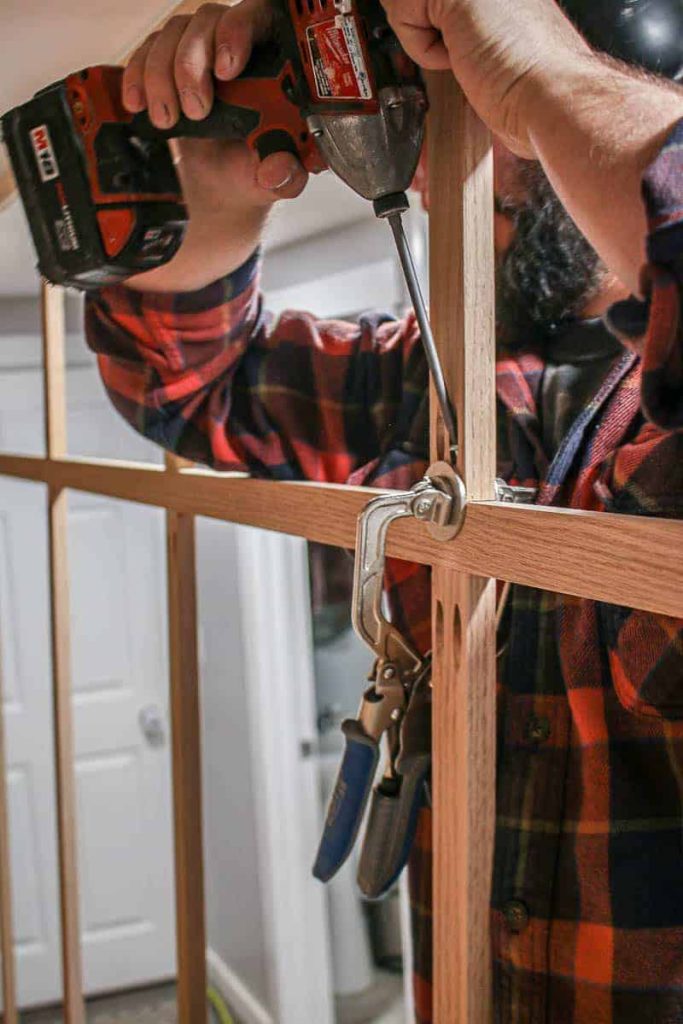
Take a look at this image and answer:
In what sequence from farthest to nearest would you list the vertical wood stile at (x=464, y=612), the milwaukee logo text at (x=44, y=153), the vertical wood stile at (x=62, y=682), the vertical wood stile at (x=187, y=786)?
1. the vertical wood stile at (x=62, y=682)
2. the vertical wood stile at (x=187, y=786)
3. the milwaukee logo text at (x=44, y=153)
4. the vertical wood stile at (x=464, y=612)

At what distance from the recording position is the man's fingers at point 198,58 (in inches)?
23.5

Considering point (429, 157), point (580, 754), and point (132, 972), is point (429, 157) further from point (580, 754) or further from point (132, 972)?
point (132, 972)

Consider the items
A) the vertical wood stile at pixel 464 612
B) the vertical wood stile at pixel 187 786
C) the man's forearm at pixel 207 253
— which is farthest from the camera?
the vertical wood stile at pixel 187 786

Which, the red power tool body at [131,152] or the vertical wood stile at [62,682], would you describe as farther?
the vertical wood stile at [62,682]

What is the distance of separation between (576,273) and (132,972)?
291cm

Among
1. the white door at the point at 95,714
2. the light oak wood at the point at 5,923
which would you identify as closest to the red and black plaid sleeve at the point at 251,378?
the light oak wood at the point at 5,923

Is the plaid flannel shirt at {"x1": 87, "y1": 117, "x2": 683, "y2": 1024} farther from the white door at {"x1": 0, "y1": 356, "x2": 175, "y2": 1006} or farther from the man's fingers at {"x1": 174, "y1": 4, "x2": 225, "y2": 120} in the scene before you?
the white door at {"x1": 0, "y1": 356, "x2": 175, "y2": 1006}

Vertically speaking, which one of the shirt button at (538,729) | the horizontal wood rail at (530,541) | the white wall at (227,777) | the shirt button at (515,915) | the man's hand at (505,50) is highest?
the man's hand at (505,50)

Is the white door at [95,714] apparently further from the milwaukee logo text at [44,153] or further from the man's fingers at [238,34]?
the man's fingers at [238,34]

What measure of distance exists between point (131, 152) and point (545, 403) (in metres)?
0.32

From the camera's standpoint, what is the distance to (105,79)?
0.67 metres

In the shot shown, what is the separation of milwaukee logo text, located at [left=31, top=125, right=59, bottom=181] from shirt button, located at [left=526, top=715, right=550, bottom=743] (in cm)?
47

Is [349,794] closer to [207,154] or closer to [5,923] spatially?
[207,154]

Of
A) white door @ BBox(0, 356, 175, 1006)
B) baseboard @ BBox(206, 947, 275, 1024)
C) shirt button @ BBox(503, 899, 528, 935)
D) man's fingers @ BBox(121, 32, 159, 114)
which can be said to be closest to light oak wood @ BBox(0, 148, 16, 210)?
man's fingers @ BBox(121, 32, 159, 114)
